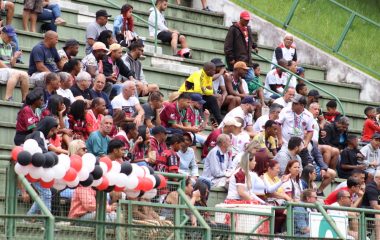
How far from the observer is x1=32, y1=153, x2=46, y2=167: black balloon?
46.2 feet

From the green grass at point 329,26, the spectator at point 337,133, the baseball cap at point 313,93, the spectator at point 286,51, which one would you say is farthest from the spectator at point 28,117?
the green grass at point 329,26

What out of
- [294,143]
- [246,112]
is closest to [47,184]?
[294,143]

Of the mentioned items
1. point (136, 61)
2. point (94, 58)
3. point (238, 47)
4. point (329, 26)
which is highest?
point (329, 26)

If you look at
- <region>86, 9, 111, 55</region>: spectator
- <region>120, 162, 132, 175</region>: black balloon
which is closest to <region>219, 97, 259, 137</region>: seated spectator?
<region>86, 9, 111, 55</region>: spectator

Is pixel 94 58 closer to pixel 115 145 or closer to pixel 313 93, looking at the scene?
pixel 115 145

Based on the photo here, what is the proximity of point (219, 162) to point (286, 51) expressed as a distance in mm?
7241

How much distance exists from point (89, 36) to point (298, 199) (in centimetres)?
494

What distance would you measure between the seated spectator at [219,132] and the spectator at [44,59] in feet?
8.58

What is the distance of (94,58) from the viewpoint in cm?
2233

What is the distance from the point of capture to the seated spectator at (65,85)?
2037cm

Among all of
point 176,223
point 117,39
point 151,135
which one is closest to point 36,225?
point 176,223

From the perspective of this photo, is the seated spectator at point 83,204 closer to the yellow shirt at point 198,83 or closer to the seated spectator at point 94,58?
the seated spectator at point 94,58

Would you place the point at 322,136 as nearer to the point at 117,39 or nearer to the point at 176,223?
the point at 117,39

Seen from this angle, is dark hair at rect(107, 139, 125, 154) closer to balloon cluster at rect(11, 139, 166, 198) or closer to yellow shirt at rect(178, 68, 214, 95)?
balloon cluster at rect(11, 139, 166, 198)
